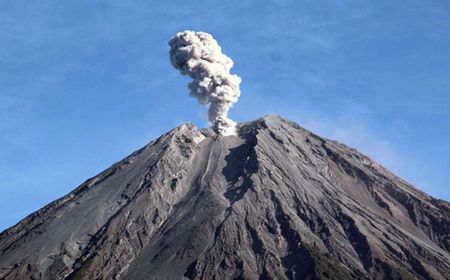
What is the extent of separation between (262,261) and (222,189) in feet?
51.4

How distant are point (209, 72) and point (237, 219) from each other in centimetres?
3118

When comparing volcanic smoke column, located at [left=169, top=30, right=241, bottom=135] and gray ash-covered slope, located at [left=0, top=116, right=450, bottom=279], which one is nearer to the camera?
gray ash-covered slope, located at [left=0, top=116, right=450, bottom=279]

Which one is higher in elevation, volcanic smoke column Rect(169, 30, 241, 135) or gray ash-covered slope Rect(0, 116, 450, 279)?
volcanic smoke column Rect(169, 30, 241, 135)

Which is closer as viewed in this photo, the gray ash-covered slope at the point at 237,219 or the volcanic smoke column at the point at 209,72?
the gray ash-covered slope at the point at 237,219

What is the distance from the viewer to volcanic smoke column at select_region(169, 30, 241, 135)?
144625 millimetres

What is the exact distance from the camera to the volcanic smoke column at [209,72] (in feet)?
474

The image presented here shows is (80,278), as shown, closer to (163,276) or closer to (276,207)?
(163,276)

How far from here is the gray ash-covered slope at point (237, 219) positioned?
380ft

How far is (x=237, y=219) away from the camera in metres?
121

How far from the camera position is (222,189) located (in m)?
129

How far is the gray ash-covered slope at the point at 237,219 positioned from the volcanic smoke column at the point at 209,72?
367 cm

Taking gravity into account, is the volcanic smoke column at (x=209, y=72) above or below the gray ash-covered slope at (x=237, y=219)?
above

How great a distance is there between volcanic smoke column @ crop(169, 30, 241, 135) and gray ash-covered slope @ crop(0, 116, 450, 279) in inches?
144

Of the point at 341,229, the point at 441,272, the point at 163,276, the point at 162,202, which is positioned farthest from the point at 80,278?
the point at 441,272
